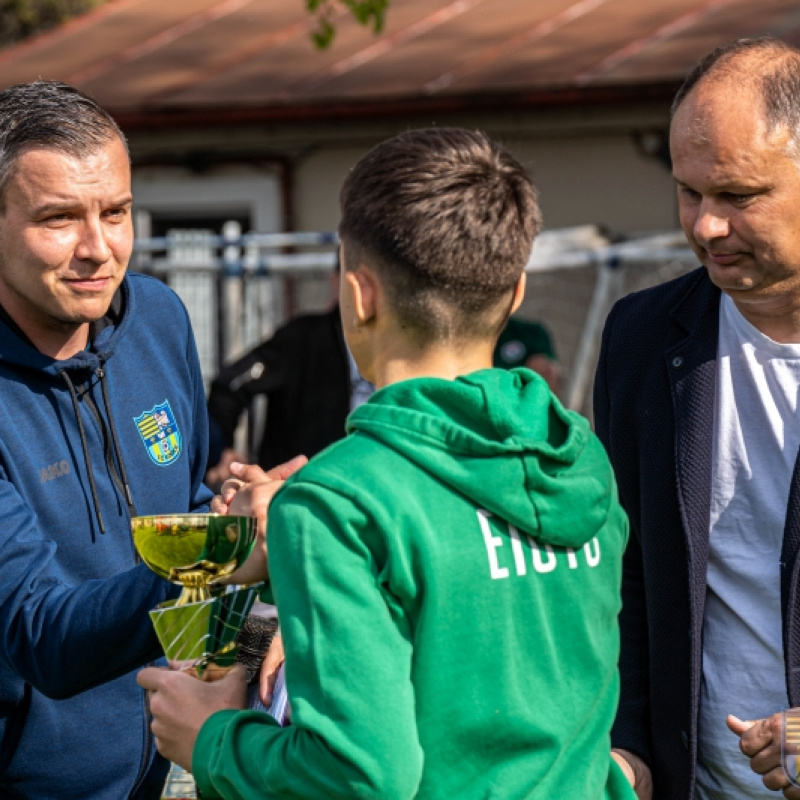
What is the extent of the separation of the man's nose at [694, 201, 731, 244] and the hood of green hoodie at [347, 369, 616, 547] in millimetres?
811

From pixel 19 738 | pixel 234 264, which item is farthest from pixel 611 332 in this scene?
pixel 234 264

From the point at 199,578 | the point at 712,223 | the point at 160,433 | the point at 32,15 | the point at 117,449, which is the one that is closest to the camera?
the point at 199,578

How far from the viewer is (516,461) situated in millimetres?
1925

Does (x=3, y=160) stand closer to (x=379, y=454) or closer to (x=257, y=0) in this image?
(x=379, y=454)

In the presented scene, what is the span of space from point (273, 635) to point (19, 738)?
728 mm

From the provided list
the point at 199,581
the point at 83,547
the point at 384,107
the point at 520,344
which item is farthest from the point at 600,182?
the point at 199,581

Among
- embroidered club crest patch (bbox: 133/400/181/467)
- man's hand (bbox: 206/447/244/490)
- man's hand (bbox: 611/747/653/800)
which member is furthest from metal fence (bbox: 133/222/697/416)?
man's hand (bbox: 611/747/653/800)

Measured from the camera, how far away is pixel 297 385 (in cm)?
632

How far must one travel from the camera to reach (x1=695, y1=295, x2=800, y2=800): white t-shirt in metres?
2.73

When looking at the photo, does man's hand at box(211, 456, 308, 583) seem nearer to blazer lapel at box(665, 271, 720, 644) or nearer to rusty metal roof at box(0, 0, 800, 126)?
blazer lapel at box(665, 271, 720, 644)

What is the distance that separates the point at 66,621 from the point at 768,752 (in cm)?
134

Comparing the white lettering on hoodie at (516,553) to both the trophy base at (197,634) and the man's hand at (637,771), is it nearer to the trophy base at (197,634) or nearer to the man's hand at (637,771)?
the trophy base at (197,634)

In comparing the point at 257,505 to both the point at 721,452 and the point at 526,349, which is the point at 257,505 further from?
the point at 526,349

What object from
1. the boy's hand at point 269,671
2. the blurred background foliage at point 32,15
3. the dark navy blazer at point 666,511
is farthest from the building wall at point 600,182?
the blurred background foliage at point 32,15
